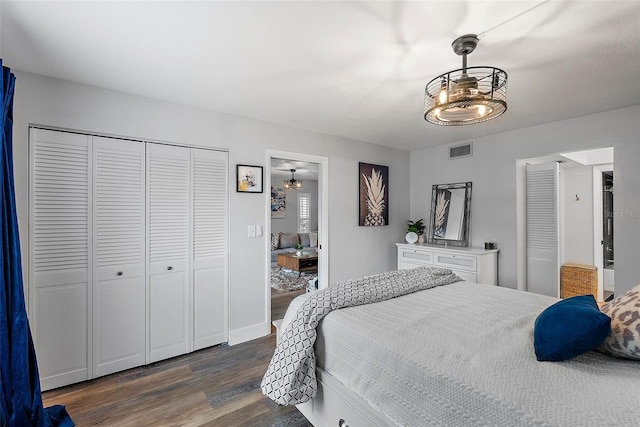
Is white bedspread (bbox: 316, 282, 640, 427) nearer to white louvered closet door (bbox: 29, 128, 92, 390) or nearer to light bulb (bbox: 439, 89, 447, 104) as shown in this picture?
light bulb (bbox: 439, 89, 447, 104)

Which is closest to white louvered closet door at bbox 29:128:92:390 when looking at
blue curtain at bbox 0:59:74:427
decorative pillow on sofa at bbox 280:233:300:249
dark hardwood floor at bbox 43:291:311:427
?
dark hardwood floor at bbox 43:291:311:427

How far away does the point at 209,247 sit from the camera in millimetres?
2967

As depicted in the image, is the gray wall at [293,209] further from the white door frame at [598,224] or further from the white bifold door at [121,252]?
the white door frame at [598,224]

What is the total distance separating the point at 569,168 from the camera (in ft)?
15.7

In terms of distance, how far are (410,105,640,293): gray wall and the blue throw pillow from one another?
7.55ft

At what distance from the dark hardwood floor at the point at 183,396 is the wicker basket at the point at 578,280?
444 cm

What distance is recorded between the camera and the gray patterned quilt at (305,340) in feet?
5.41

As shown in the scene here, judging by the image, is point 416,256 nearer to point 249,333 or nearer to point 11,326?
point 249,333

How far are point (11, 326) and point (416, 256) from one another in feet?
13.3

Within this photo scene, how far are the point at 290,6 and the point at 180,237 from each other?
7.16 feet

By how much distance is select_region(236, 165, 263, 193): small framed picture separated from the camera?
311 cm

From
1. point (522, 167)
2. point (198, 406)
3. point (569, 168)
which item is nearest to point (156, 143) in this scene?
point (198, 406)

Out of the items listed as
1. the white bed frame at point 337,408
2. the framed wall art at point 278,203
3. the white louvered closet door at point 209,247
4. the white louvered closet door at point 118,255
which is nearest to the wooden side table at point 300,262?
the framed wall art at point 278,203

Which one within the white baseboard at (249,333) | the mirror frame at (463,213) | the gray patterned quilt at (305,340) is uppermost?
the mirror frame at (463,213)
